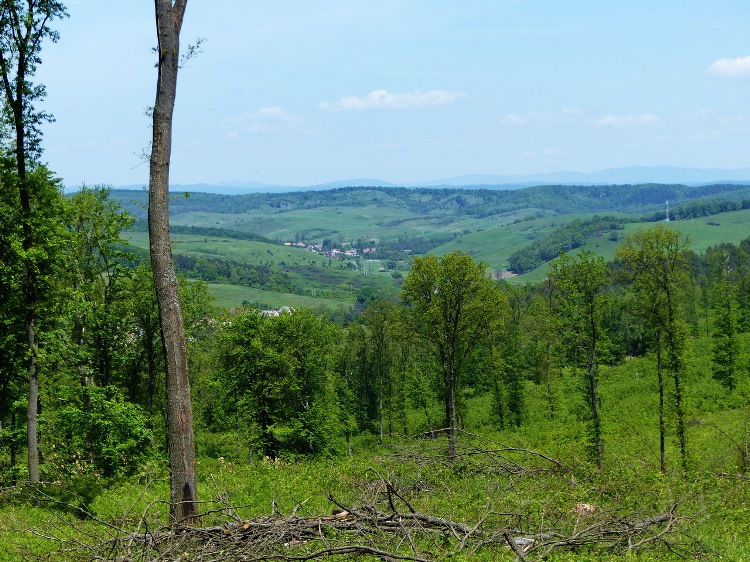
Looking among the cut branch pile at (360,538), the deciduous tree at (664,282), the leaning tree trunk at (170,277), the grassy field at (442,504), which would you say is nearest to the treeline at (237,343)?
the deciduous tree at (664,282)

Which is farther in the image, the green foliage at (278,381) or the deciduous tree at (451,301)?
the deciduous tree at (451,301)

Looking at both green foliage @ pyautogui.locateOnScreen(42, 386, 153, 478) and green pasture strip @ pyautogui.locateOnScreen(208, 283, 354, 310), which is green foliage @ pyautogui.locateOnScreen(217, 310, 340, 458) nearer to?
green foliage @ pyautogui.locateOnScreen(42, 386, 153, 478)

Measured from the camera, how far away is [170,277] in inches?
354

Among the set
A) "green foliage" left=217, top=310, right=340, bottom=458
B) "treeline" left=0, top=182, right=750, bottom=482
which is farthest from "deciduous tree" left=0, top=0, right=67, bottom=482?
"green foliage" left=217, top=310, right=340, bottom=458

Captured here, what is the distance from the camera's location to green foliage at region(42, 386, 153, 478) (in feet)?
63.9

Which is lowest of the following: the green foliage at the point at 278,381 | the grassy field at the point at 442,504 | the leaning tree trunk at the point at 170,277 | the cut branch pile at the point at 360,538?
the green foliage at the point at 278,381

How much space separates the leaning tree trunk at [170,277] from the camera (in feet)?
28.5

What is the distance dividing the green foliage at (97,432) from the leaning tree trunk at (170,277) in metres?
10.9

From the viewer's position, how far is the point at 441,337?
33.1 meters

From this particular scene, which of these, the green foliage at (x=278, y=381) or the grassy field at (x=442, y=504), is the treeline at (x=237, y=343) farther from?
the grassy field at (x=442, y=504)

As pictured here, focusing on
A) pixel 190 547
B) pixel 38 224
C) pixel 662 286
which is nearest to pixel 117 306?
pixel 38 224

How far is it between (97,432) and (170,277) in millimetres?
15169

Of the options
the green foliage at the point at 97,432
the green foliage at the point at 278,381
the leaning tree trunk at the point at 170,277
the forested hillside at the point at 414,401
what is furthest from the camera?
the green foliage at the point at 278,381

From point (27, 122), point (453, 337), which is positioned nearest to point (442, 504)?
point (27, 122)
